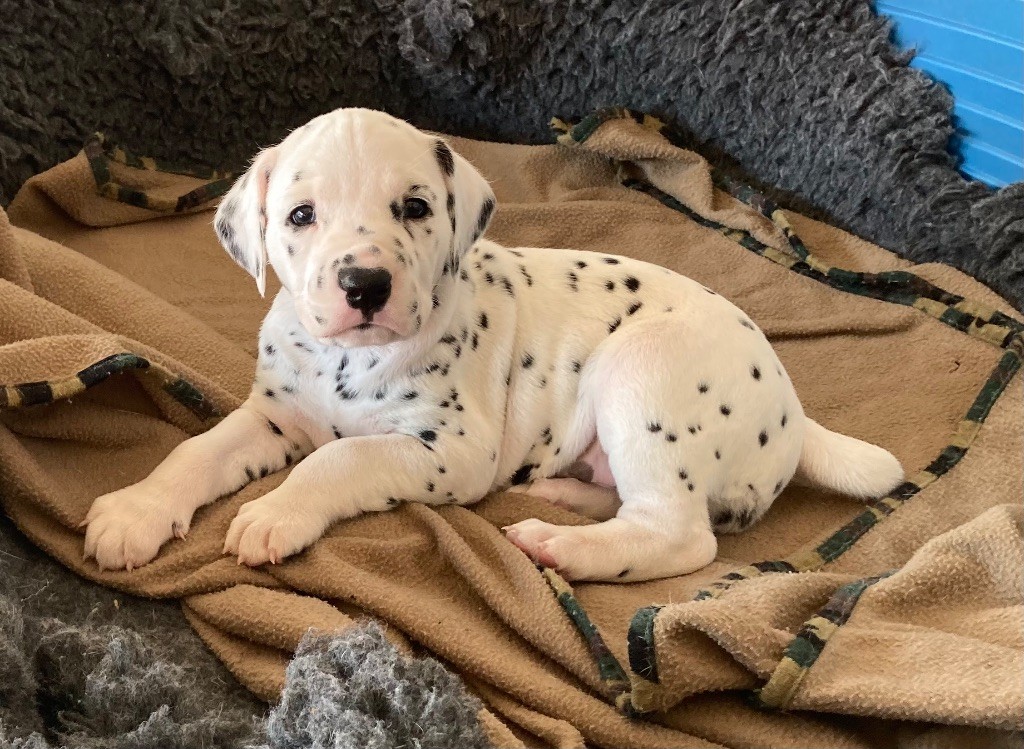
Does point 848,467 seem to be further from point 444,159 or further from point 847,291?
point 444,159

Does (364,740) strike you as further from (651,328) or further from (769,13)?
(769,13)

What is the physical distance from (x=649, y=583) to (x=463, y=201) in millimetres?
1261

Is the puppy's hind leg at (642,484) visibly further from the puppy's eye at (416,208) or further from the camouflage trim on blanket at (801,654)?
the puppy's eye at (416,208)

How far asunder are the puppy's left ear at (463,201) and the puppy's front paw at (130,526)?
108 centimetres

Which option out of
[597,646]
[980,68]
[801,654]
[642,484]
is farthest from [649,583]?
[980,68]

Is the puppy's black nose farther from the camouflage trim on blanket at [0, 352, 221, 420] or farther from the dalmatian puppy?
the camouflage trim on blanket at [0, 352, 221, 420]

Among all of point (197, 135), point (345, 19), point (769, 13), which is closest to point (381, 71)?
point (345, 19)

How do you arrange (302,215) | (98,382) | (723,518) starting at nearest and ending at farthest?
(302,215) < (98,382) < (723,518)

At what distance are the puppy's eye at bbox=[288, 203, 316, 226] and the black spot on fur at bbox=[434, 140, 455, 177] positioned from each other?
0.43 metres

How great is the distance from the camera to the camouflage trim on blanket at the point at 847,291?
2.21 m

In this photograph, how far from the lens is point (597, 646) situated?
240 centimetres

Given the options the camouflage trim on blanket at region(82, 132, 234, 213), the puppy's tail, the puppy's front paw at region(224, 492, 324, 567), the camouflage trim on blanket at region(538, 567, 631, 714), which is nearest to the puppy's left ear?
the puppy's front paw at region(224, 492, 324, 567)

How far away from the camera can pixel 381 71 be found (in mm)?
5168

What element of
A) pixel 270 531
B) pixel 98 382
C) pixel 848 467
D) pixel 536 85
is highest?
pixel 536 85
